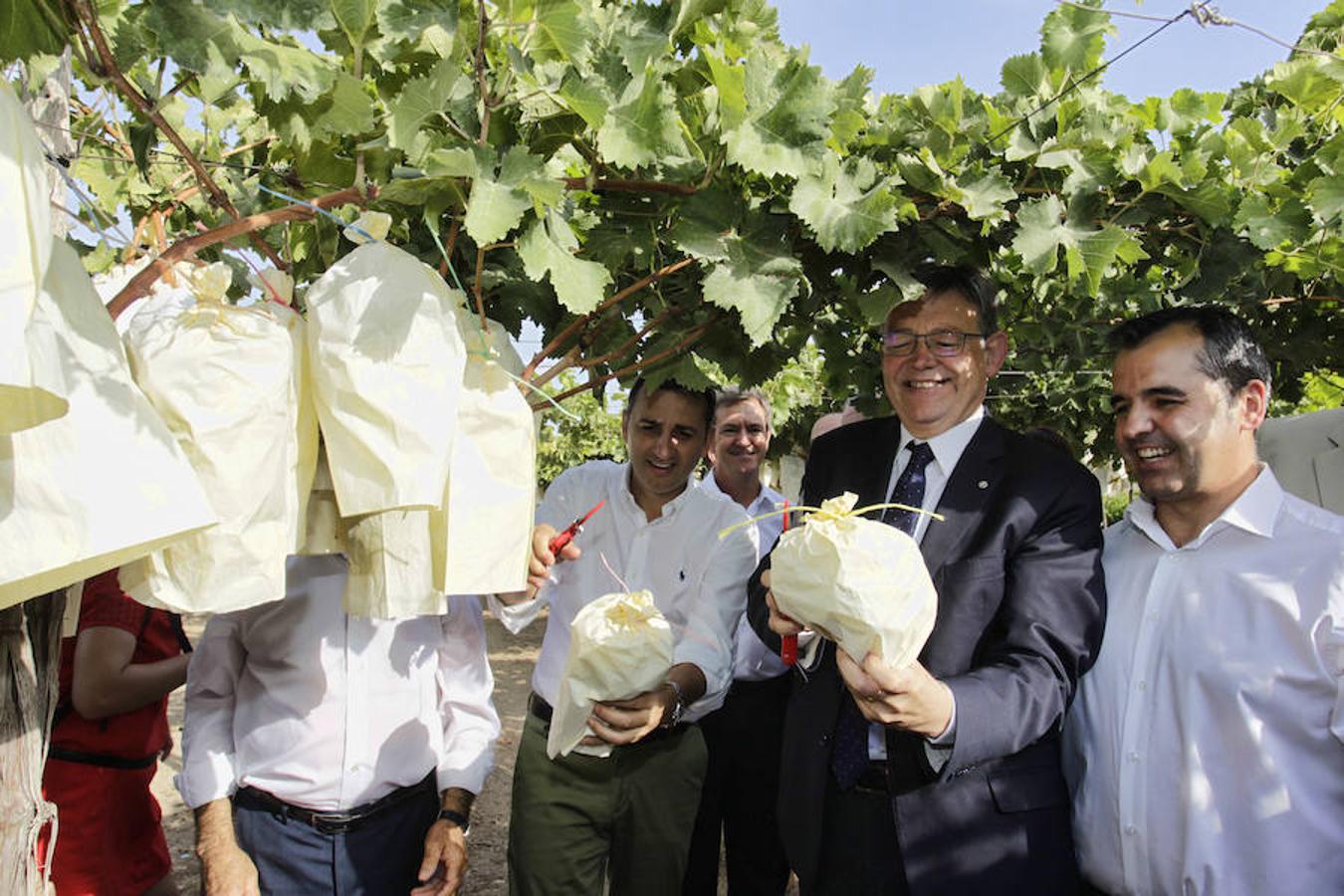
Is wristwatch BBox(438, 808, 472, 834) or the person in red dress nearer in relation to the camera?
wristwatch BBox(438, 808, 472, 834)

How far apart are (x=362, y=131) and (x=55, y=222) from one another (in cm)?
52

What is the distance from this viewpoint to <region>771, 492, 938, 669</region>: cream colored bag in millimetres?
1605

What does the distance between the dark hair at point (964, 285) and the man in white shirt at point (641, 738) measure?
3.38 ft

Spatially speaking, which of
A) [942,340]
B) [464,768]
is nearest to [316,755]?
[464,768]

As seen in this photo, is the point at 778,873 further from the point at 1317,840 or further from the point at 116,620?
the point at 116,620

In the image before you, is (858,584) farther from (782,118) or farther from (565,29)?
(565,29)

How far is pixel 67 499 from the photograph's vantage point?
42.0 inches

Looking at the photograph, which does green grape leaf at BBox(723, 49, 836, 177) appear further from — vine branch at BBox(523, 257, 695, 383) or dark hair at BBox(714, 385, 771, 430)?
dark hair at BBox(714, 385, 771, 430)

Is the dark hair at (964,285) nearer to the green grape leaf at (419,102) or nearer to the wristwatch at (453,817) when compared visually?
the green grape leaf at (419,102)

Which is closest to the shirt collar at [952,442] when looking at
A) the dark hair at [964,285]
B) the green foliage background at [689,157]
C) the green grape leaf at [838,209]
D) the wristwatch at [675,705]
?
the dark hair at [964,285]

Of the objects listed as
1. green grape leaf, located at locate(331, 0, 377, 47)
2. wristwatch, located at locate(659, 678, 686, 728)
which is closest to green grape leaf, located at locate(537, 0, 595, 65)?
green grape leaf, located at locate(331, 0, 377, 47)

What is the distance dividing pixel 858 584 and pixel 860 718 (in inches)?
27.3

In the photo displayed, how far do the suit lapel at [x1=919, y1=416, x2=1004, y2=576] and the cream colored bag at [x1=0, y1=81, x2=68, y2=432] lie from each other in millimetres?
1738

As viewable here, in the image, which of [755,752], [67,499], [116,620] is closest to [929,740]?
[67,499]
